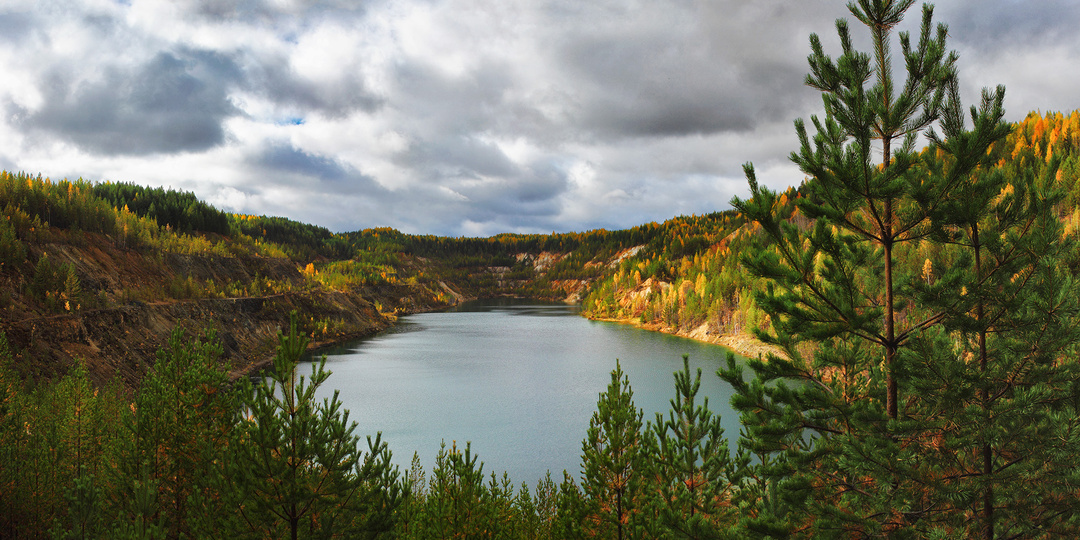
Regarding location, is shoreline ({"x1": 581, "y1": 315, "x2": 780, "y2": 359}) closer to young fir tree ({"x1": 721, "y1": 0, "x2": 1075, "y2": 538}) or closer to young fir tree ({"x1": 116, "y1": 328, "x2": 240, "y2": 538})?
young fir tree ({"x1": 721, "y1": 0, "x2": 1075, "y2": 538})

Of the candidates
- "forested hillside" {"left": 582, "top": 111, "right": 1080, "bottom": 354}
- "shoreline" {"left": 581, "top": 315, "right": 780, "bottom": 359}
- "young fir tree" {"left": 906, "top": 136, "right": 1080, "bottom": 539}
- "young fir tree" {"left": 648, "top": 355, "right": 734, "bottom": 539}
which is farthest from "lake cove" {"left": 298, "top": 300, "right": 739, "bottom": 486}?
"forested hillside" {"left": 582, "top": 111, "right": 1080, "bottom": 354}

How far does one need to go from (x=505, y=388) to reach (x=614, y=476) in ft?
135

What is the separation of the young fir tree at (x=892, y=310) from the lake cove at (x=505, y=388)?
1917 mm

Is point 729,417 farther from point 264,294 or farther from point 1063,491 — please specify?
point 264,294

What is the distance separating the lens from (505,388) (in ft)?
169

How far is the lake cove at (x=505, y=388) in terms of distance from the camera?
109ft

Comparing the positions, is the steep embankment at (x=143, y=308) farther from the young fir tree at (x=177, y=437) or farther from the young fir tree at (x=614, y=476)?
the young fir tree at (x=614, y=476)

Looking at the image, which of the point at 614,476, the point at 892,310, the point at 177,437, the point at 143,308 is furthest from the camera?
the point at 143,308

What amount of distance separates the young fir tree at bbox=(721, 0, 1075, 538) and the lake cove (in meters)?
1.92

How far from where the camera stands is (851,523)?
7.40 meters

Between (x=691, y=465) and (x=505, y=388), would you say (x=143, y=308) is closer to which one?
(x=505, y=388)

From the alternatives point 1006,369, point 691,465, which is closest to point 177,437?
point 691,465

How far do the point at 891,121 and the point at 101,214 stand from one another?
276ft

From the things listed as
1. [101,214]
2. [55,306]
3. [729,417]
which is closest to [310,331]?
[101,214]
